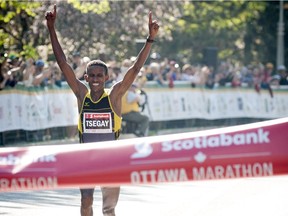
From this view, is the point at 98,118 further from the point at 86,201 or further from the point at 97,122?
the point at 86,201

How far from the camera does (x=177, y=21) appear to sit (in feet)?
145

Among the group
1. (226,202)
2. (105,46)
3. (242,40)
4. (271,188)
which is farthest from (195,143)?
(242,40)

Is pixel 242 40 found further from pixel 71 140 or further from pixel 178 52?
pixel 71 140

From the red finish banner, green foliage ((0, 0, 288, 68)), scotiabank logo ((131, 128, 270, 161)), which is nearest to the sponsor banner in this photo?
green foliage ((0, 0, 288, 68))

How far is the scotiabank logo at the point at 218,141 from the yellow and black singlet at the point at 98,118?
7.43ft

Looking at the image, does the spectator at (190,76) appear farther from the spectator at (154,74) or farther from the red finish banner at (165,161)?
the red finish banner at (165,161)

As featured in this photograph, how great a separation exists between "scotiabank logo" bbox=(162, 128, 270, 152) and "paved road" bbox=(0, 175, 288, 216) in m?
4.95

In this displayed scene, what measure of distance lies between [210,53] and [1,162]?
2774cm

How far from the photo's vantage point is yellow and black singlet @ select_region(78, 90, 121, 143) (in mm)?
8594

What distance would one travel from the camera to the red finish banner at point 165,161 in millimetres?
6297

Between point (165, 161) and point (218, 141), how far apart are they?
36cm

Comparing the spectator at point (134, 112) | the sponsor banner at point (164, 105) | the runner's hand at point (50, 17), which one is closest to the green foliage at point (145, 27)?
the spectator at point (134, 112)

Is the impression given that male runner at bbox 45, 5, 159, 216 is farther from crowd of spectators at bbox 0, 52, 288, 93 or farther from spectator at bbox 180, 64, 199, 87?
spectator at bbox 180, 64, 199, 87

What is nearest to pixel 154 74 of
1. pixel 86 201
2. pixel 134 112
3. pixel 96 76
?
pixel 134 112
